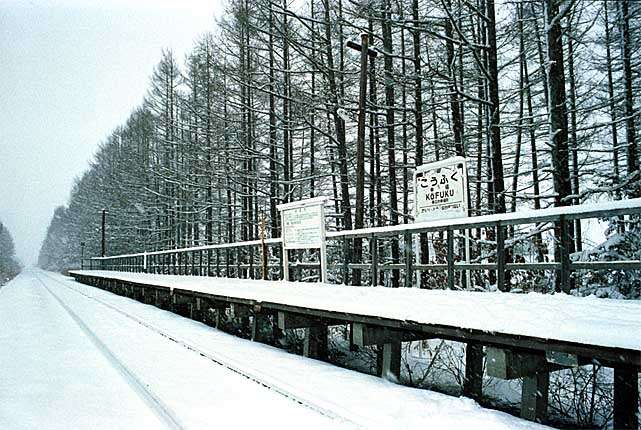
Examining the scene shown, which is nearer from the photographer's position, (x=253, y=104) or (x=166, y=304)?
(x=166, y=304)

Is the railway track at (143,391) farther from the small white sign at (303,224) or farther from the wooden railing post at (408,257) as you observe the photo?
the small white sign at (303,224)

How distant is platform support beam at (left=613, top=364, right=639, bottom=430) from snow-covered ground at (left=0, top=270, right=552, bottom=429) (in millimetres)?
1460

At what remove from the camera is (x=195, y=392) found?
5355 mm

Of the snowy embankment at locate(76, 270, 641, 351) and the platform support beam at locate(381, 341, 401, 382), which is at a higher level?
the snowy embankment at locate(76, 270, 641, 351)

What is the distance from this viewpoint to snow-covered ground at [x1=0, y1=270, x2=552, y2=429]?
4.40 meters

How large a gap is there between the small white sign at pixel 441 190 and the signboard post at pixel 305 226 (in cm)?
189

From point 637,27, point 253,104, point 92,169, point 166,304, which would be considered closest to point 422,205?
point 637,27

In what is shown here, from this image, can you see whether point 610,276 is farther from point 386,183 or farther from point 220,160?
point 220,160

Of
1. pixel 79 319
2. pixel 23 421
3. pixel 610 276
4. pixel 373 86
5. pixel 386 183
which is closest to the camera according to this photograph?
pixel 23 421

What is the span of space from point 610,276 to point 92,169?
201 feet

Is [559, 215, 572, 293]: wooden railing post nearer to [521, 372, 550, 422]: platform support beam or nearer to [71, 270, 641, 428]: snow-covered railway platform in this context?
[71, 270, 641, 428]: snow-covered railway platform

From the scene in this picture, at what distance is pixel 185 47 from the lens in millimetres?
32438

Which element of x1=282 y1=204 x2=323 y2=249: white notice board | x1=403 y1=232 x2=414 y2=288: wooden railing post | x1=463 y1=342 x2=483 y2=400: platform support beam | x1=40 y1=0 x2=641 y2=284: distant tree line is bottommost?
x1=463 y1=342 x2=483 y2=400: platform support beam

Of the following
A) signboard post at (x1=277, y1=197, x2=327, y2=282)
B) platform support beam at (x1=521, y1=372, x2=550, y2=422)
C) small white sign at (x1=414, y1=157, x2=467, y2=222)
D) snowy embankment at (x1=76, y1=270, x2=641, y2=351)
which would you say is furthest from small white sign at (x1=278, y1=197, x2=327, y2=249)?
platform support beam at (x1=521, y1=372, x2=550, y2=422)
